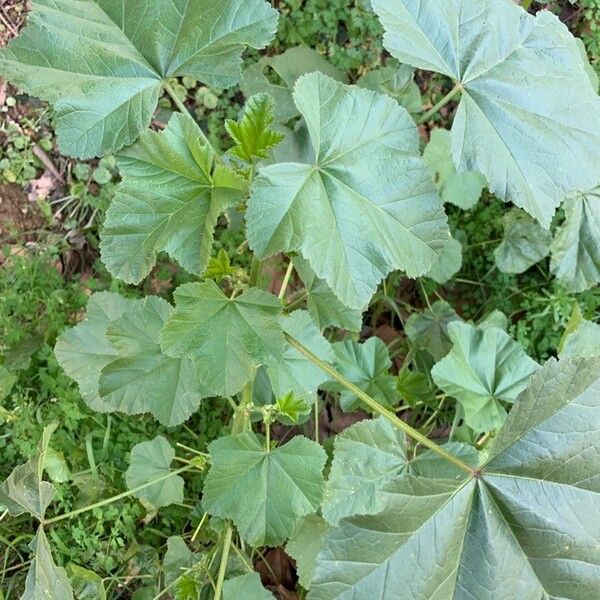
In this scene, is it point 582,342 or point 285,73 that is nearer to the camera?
point 582,342

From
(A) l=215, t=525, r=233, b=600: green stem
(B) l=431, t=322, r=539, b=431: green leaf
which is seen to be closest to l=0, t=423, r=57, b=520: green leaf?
(A) l=215, t=525, r=233, b=600: green stem

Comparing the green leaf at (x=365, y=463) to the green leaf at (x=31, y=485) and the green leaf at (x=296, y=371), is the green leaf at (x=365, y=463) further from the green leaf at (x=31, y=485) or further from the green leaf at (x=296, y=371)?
the green leaf at (x=31, y=485)

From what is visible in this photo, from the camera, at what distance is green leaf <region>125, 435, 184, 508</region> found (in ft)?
7.09

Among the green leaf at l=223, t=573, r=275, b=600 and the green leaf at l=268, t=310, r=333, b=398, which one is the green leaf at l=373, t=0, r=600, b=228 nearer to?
the green leaf at l=268, t=310, r=333, b=398

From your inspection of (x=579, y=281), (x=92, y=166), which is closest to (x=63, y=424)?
(x=92, y=166)

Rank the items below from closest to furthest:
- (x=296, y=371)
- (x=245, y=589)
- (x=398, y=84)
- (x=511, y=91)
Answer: (x=511, y=91), (x=245, y=589), (x=296, y=371), (x=398, y=84)

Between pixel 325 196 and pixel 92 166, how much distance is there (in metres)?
1.68

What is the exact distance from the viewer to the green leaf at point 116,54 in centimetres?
144

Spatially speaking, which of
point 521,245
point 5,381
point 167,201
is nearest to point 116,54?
point 167,201

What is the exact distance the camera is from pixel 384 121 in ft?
4.72

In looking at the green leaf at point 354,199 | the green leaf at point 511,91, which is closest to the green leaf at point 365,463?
the green leaf at point 354,199

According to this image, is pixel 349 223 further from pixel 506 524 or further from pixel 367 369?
pixel 367 369

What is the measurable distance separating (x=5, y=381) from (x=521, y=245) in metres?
1.95

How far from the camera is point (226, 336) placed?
4.67 feet
